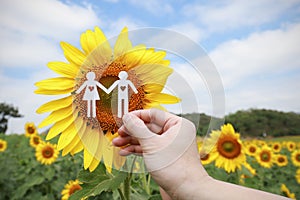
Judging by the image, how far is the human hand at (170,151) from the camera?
3.58 feet

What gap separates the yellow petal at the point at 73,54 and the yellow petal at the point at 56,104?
139 millimetres

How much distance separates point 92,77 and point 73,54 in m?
0.16

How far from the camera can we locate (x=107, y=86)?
45.9 inches

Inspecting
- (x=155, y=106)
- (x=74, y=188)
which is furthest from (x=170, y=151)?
(x=74, y=188)

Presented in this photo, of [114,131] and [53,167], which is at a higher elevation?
[114,131]

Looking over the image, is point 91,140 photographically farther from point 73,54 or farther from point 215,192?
point 215,192

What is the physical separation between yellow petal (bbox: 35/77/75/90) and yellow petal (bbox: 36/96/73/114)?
0.05 meters

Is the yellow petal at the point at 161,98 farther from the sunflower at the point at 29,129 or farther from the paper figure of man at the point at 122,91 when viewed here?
the sunflower at the point at 29,129

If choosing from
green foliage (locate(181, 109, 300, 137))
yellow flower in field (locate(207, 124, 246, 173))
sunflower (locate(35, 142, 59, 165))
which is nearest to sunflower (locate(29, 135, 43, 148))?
sunflower (locate(35, 142, 59, 165))

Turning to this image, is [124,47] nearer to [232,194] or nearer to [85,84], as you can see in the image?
[85,84]

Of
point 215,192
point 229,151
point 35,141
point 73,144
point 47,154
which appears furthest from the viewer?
point 35,141

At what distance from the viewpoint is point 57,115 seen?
4.21 ft

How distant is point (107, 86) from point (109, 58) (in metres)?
0.12

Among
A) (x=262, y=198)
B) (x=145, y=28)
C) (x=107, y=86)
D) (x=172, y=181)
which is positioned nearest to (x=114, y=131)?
(x=107, y=86)
